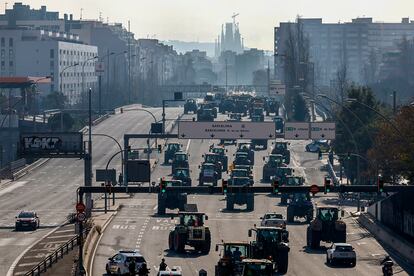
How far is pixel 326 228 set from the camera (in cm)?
7762

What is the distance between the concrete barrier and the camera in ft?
243

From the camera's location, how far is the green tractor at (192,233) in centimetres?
7375

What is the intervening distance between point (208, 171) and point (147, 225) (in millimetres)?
27173

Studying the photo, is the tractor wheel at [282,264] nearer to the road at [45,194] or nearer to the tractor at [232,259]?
the tractor at [232,259]

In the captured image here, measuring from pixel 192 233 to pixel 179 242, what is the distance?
0.91 metres

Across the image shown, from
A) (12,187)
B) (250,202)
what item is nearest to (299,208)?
(250,202)

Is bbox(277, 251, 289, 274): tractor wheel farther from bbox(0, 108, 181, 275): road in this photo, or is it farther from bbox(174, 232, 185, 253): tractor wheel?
bbox(0, 108, 181, 275): road

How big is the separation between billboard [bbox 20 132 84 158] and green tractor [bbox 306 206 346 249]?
33.3 m

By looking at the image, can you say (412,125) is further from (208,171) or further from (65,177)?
(65,177)

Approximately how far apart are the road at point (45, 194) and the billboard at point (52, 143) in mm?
5424

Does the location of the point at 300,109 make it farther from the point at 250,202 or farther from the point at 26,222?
the point at 26,222

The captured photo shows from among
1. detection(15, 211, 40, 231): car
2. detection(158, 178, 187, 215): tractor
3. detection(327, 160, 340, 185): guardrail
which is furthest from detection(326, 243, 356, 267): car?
detection(327, 160, 340, 185): guardrail

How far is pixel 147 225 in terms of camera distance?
94.4 meters

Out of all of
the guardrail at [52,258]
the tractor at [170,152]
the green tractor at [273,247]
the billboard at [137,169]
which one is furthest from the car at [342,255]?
the tractor at [170,152]
